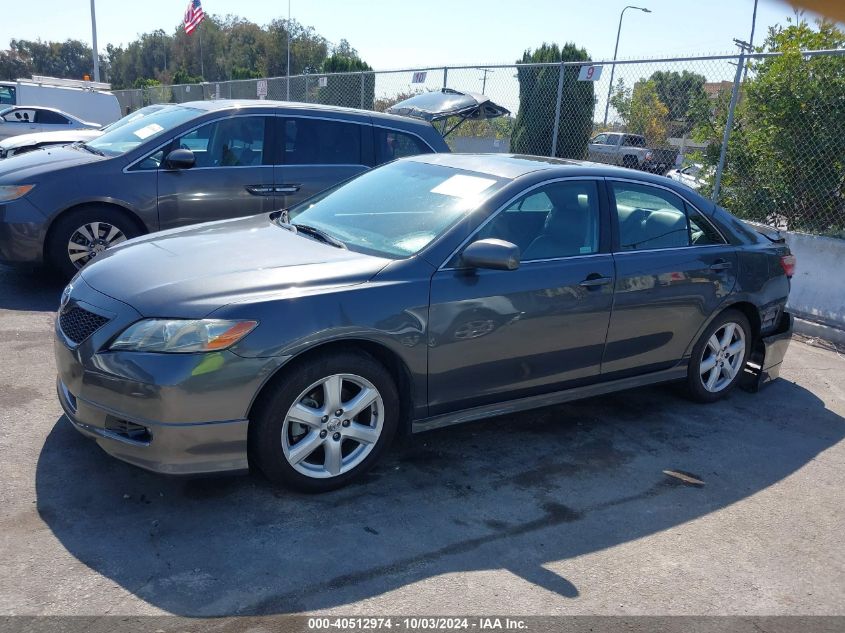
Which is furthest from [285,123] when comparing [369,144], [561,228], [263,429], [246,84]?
[246,84]

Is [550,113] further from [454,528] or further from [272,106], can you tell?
[454,528]

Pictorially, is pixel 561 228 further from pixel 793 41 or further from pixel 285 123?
pixel 793 41

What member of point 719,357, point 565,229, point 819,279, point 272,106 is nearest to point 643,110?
point 819,279

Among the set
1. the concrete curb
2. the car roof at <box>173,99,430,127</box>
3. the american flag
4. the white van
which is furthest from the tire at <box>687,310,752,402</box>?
the american flag

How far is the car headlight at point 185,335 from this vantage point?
3.41 meters

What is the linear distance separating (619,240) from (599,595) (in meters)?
2.33

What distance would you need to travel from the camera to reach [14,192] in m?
6.57

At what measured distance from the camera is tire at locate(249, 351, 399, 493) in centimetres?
358

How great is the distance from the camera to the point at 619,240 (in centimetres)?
→ 481

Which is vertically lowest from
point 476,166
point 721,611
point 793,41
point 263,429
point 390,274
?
point 721,611

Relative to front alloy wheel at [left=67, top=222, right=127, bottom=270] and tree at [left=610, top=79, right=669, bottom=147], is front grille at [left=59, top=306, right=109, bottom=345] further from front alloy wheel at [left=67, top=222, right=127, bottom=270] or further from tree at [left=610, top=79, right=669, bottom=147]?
tree at [left=610, top=79, right=669, bottom=147]

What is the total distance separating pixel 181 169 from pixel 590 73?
5.92 metres

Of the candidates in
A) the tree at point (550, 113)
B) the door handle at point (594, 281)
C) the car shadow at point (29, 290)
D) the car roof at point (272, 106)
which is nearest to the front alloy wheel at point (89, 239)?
the car shadow at point (29, 290)

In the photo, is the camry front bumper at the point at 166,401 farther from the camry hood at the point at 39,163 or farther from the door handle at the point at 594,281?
the camry hood at the point at 39,163
